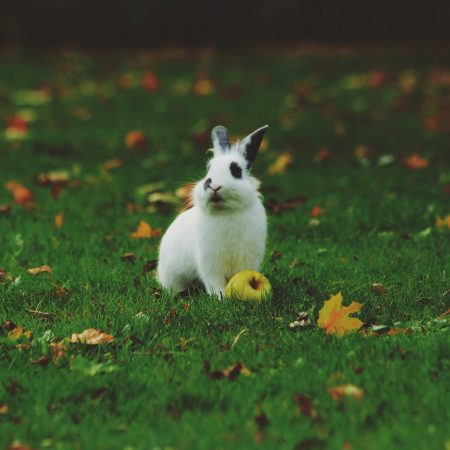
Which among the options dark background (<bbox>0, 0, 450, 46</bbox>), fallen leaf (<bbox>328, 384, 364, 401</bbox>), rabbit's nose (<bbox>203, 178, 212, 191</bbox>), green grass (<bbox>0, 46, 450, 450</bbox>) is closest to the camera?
green grass (<bbox>0, 46, 450, 450</bbox>)

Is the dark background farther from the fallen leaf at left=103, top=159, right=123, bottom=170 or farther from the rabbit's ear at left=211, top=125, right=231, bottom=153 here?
the rabbit's ear at left=211, top=125, right=231, bottom=153

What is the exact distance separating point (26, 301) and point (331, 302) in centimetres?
155

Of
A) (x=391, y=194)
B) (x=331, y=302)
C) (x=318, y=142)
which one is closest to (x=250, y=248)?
(x=331, y=302)

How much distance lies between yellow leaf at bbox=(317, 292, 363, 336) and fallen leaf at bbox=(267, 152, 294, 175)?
10.8 feet

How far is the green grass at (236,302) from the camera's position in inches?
112

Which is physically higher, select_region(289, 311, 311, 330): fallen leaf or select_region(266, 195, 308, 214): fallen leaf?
select_region(289, 311, 311, 330): fallen leaf

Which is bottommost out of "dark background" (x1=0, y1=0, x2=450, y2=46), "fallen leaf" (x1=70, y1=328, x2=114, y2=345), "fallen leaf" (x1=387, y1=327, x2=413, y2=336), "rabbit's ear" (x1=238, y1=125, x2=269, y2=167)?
"fallen leaf" (x1=387, y1=327, x2=413, y2=336)

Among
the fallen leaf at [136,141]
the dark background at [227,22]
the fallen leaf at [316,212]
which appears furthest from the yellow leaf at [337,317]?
the dark background at [227,22]

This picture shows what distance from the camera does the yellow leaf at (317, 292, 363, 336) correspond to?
11.7ft

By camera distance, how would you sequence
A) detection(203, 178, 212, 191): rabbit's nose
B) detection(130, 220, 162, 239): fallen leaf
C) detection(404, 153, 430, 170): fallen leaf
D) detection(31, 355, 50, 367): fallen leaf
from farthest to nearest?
detection(404, 153, 430, 170): fallen leaf, detection(130, 220, 162, 239): fallen leaf, detection(203, 178, 212, 191): rabbit's nose, detection(31, 355, 50, 367): fallen leaf

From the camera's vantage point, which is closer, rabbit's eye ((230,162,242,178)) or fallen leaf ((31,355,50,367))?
fallen leaf ((31,355,50,367))

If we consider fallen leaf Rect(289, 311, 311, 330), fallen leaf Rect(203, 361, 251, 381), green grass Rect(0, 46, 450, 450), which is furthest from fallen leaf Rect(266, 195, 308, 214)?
fallen leaf Rect(203, 361, 251, 381)

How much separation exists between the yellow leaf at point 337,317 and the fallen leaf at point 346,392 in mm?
570

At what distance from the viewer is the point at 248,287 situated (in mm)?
3885
